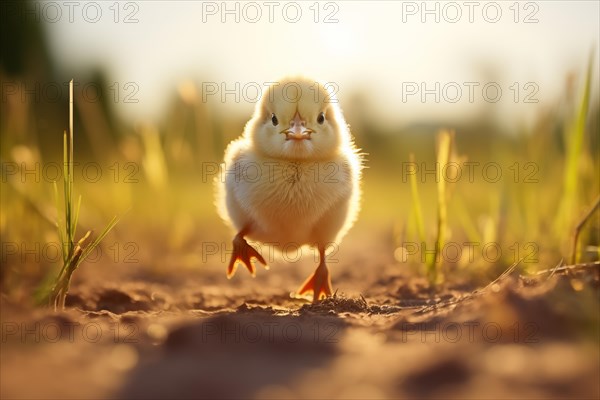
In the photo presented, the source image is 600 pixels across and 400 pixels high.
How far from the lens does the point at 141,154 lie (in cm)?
701

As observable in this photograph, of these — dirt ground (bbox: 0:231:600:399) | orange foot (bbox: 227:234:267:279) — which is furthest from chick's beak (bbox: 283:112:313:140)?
dirt ground (bbox: 0:231:600:399)

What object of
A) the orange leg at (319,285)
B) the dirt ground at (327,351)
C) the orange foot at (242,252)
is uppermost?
the dirt ground at (327,351)

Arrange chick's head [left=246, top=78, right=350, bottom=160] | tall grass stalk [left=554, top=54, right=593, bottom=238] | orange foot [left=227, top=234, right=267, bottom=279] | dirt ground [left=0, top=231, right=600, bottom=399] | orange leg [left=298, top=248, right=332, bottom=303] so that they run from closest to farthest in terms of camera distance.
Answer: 1. dirt ground [left=0, top=231, right=600, bottom=399]
2. tall grass stalk [left=554, top=54, right=593, bottom=238]
3. chick's head [left=246, top=78, right=350, bottom=160]
4. orange leg [left=298, top=248, right=332, bottom=303]
5. orange foot [left=227, top=234, right=267, bottom=279]

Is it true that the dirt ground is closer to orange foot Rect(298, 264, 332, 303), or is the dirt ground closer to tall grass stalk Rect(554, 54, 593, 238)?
orange foot Rect(298, 264, 332, 303)

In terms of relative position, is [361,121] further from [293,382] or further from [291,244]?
[293,382]

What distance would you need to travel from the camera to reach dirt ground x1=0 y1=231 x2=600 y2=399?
2092 mm

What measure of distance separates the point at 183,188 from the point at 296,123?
3.52 metres

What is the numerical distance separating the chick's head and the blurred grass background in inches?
31.9

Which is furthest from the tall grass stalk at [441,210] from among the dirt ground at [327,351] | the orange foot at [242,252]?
the dirt ground at [327,351]

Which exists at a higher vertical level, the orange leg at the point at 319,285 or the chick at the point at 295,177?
the chick at the point at 295,177

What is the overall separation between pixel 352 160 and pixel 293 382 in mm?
2835

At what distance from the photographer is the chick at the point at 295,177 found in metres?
4.45

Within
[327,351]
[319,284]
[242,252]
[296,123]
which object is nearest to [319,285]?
[319,284]

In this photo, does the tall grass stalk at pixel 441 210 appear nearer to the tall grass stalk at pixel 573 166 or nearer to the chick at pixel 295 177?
the chick at pixel 295 177
